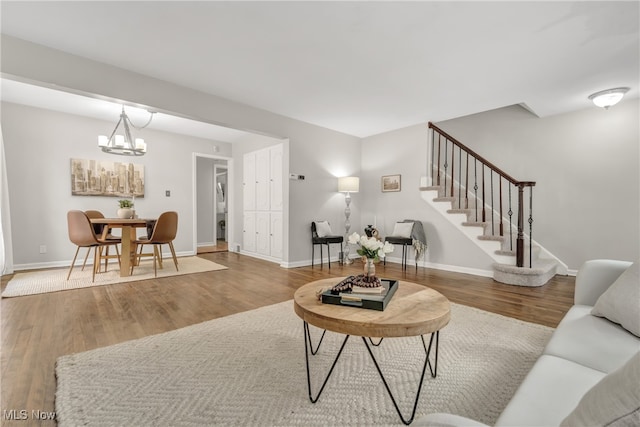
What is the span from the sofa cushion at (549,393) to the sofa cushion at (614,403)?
11.0 inches

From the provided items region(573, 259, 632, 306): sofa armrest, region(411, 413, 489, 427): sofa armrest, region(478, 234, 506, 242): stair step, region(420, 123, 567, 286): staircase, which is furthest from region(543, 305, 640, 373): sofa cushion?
region(478, 234, 506, 242): stair step

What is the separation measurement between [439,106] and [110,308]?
4.62 metres

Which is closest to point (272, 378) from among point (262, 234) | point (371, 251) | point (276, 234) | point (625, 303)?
point (371, 251)

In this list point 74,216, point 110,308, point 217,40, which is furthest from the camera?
point 74,216

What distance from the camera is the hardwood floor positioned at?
1701mm

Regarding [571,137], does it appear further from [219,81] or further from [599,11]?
[219,81]

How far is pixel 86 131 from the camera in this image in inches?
196

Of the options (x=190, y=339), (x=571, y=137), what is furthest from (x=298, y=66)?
(x=571, y=137)

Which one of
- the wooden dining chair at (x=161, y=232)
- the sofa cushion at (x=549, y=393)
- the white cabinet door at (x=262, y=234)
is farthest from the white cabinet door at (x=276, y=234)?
the sofa cushion at (x=549, y=393)

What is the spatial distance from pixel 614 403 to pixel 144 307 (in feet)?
10.7

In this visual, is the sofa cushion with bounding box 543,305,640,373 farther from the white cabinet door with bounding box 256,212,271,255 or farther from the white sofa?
the white cabinet door with bounding box 256,212,271,255

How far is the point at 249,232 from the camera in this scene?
20.6 ft

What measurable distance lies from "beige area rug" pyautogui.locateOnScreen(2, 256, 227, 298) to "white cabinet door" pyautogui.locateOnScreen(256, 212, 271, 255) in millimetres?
969

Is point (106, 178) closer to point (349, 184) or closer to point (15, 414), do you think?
point (349, 184)
